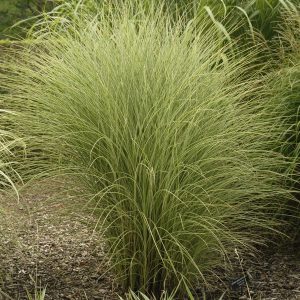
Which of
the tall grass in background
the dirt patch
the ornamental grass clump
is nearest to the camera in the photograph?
the tall grass in background

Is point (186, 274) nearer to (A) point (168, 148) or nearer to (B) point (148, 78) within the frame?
(A) point (168, 148)

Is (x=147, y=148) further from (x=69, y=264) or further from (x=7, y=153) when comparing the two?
(x=69, y=264)

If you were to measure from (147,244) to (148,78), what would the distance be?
2.41 ft

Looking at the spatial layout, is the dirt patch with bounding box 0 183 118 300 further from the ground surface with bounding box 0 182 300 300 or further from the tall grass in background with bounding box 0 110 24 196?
the tall grass in background with bounding box 0 110 24 196

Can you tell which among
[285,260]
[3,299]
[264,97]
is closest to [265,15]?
[264,97]

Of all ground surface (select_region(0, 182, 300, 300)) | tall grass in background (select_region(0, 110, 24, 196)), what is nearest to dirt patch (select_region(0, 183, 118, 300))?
ground surface (select_region(0, 182, 300, 300))

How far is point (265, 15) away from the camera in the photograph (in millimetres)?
4570

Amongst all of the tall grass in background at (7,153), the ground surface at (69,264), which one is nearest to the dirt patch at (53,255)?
the ground surface at (69,264)

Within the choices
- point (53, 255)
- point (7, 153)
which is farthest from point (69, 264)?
point (7, 153)

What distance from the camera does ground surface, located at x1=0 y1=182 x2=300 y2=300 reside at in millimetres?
3275

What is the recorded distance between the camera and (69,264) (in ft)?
12.0

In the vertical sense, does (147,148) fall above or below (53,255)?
above

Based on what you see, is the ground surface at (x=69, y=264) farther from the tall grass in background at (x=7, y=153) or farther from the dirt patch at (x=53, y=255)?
the tall grass in background at (x=7, y=153)

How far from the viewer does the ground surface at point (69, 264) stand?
10.7 feet
